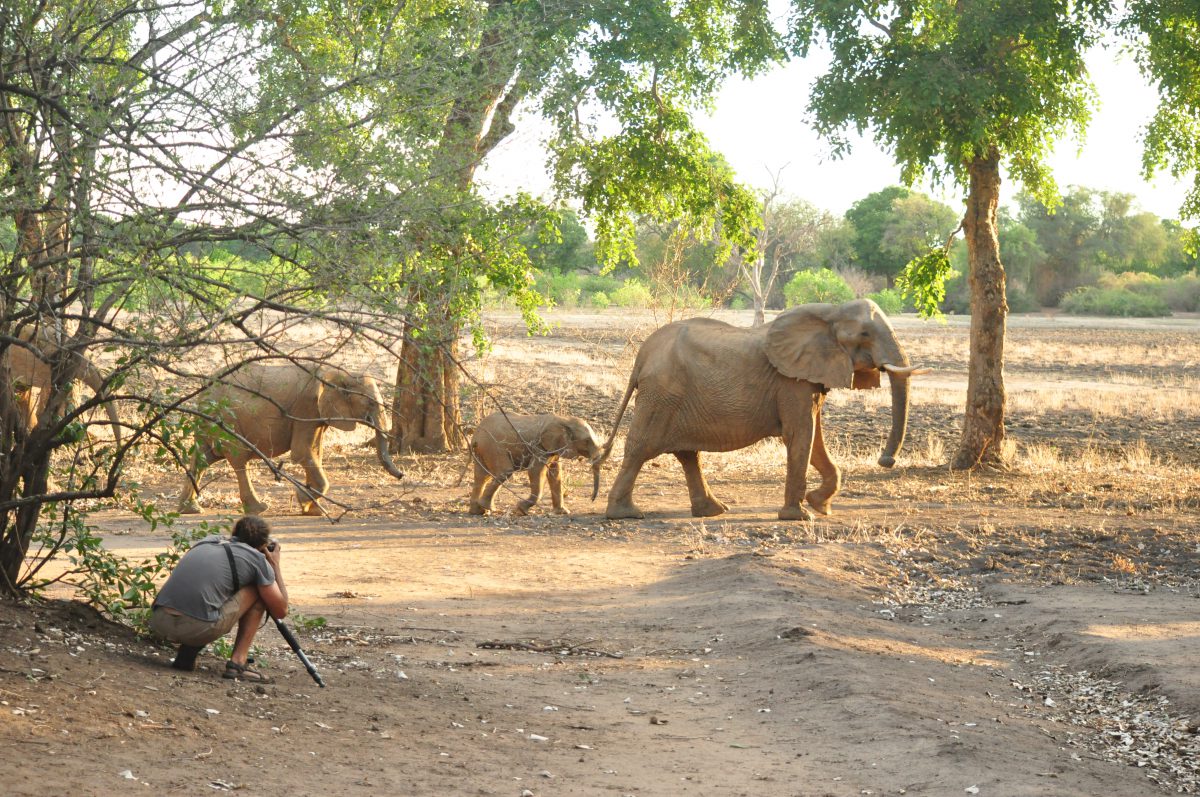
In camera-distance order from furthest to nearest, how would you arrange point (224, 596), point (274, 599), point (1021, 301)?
1. point (1021, 301)
2. point (274, 599)
3. point (224, 596)

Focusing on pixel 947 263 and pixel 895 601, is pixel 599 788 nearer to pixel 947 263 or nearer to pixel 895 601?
pixel 895 601

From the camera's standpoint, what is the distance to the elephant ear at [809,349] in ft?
48.8

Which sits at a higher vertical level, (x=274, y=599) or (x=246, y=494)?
(x=274, y=599)

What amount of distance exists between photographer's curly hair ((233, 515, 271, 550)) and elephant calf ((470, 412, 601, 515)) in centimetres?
684

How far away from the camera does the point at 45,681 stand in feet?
Answer: 22.6

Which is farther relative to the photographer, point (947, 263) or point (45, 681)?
point (947, 263)

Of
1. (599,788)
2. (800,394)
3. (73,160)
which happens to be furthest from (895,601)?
(73,160)

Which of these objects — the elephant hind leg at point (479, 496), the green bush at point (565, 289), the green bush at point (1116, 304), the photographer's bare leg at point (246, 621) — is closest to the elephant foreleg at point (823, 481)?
the elephant hind leg at point (479, 496)

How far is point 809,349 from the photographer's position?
590 inches

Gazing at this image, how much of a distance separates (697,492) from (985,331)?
5993 millimetres

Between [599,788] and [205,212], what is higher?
[205,212]

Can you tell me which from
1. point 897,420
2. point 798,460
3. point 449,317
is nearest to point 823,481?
point 798,460

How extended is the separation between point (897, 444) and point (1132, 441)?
9274 mm

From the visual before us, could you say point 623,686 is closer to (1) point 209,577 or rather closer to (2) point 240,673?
(2) point 240,673
